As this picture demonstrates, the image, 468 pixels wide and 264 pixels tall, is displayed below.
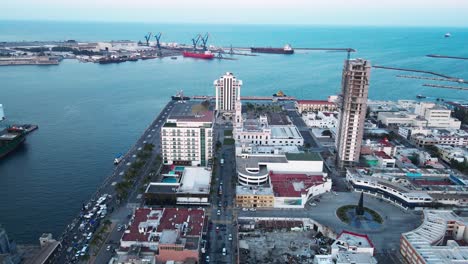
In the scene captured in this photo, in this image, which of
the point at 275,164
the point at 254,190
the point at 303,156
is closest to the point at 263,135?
the point at 303,156

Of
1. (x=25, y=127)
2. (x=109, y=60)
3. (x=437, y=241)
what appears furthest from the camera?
(x=109, y=60)

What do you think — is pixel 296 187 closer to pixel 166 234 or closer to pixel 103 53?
pixel 166 234

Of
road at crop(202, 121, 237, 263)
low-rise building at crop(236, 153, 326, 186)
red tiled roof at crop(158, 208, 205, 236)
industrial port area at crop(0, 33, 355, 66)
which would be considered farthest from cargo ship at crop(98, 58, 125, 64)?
red tiled roof at crop(158, 208, 205, 236)

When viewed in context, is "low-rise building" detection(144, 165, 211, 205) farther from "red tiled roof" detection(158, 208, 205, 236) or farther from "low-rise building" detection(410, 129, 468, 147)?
"low-rise building" detection(410, 129, 468, 147)

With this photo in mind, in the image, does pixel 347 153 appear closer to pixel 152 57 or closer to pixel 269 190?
pixel 269 190

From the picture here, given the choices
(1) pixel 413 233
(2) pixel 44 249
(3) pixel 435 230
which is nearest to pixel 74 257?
(2) pixel 44 249
